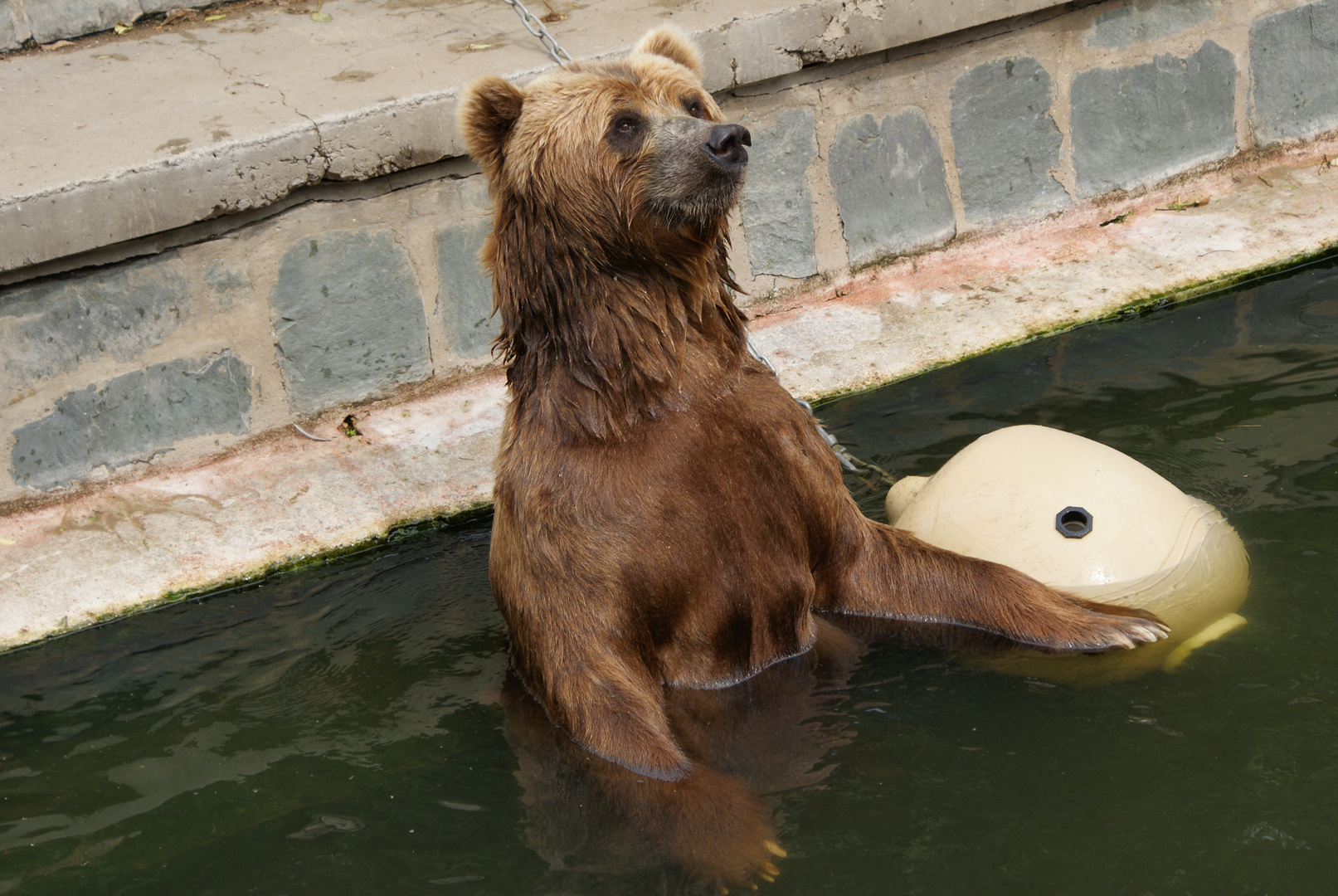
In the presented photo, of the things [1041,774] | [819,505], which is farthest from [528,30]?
[1041,774]

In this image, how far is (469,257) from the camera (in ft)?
18.7

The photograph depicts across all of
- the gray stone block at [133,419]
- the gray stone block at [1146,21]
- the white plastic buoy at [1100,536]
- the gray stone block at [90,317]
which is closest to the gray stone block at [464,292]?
the gray stone block at [133,419]

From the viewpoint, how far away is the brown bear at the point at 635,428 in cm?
361

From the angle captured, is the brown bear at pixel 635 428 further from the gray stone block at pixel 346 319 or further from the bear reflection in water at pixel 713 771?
the gray stone block at pixel 346 319

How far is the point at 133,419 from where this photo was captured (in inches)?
208

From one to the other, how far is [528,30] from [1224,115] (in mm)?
3554

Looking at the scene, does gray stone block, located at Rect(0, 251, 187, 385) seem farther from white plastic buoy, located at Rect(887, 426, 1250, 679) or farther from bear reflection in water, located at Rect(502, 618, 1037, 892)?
white plastic buoy, located at Rect(887, 426, 1250, 679)

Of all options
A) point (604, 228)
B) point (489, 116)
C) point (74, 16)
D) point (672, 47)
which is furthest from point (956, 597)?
point (74, 16)

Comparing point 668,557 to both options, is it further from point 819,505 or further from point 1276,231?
point 1276,231

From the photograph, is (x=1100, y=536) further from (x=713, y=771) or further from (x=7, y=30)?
(x=7, y=30)

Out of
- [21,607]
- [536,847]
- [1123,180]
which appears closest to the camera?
[536,847]

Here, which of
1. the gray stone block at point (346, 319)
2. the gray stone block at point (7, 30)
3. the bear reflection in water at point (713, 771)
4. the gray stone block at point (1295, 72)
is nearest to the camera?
the bear reflection in water at point (713, 771)

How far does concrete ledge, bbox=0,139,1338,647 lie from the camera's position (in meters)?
4.92

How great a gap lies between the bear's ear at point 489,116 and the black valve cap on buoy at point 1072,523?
1.94 meters
